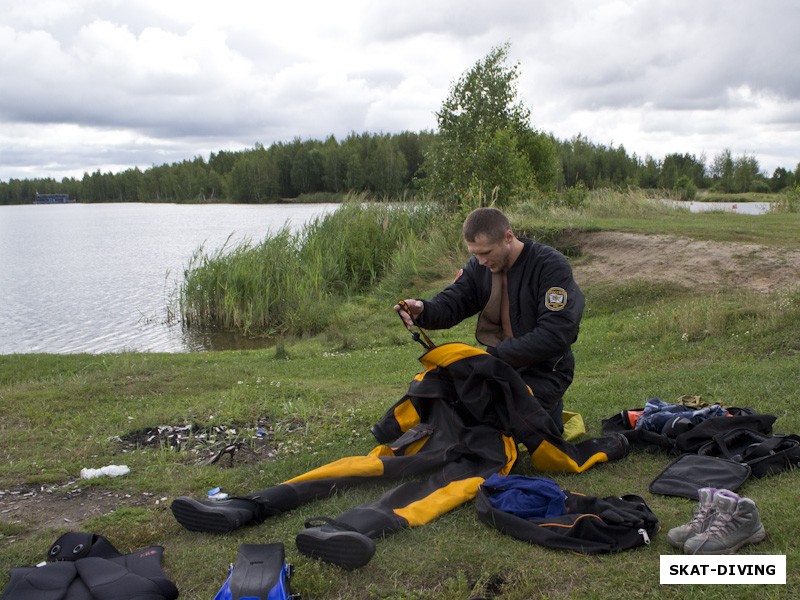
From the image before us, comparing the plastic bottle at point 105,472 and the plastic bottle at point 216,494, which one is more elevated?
the plastic bottle at point 216,494

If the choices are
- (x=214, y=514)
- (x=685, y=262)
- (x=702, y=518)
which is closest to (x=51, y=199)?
(x=685, y=262)

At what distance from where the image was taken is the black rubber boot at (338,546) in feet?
12.1

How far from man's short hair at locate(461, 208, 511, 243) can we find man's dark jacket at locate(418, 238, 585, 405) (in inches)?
12.7

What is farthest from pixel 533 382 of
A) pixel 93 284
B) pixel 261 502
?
pixel 93 284

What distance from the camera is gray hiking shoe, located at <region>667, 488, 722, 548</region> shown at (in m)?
3.70

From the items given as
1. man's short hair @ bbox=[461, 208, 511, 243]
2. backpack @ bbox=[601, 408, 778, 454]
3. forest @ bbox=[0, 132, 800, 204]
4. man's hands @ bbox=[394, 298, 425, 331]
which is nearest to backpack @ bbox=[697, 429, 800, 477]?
backpack @ bbox=[601, 408, 778, 454]

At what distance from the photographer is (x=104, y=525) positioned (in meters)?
4.57

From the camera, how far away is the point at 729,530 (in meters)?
3.60

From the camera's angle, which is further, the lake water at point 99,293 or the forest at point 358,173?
the forest at point 358,173

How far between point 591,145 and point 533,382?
181 feet

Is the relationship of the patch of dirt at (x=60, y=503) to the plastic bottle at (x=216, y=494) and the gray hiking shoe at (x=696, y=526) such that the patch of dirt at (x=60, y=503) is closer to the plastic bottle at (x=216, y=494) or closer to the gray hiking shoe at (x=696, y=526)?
the plastic bottle at (x=216, y=494)

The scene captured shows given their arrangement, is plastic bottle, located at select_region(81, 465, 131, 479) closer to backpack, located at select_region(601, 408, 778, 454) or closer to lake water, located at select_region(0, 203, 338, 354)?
backpack, located at select_region(601, 408, 778, 454)

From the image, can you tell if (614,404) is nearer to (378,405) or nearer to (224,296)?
(378,405)

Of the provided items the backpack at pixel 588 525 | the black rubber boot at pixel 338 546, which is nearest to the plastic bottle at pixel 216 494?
the black rubber boot at pixel 338 546
